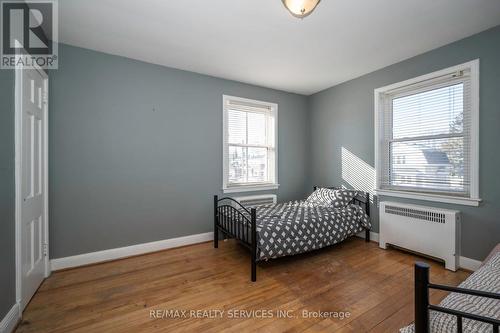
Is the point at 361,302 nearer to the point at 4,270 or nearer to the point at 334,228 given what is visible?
the point at 334,228

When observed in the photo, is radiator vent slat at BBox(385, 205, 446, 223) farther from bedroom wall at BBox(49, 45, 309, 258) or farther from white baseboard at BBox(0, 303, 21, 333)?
white baseboard at BBox(0, 303, 21, 333)


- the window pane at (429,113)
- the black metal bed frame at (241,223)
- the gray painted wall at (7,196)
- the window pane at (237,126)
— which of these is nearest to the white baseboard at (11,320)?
the gray painted wall at (7,196)

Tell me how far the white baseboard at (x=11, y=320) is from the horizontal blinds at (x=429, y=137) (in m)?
4.10

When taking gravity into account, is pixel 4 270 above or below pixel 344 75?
below

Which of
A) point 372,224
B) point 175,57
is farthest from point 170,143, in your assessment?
point 372,224

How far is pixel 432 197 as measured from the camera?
268 cm

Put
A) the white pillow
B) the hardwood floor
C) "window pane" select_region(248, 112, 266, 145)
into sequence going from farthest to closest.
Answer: "window pane" select_region(248, 112, 266, 145), the white pillow, the hardwood floor

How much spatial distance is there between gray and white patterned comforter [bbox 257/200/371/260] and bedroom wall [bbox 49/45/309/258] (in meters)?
1.19

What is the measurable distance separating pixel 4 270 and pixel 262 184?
3.04 metres

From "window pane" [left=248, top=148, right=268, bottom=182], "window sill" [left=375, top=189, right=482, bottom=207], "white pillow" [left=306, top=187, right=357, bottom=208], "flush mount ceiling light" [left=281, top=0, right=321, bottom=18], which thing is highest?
"flush mount ceiling light" [left=281, top=0, right=321, bottom=18]

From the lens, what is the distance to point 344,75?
343 centimetres

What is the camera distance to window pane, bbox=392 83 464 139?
8.37 ft

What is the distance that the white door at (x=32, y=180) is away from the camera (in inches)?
70.6

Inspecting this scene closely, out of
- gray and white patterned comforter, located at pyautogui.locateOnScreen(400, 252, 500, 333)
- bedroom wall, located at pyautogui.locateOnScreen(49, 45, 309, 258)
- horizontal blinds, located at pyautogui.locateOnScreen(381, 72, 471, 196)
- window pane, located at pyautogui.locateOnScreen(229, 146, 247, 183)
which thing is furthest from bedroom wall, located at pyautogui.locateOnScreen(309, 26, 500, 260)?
bedroom wall, located at pyautogui.locateOnScreen(49, 45, 309, 258)
